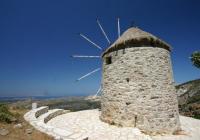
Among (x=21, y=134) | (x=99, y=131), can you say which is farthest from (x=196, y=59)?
(x=21, y=134)

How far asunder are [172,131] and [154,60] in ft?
14.4

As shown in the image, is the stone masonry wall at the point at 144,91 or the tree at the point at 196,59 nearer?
the stone masonry wall at the point at 144,91

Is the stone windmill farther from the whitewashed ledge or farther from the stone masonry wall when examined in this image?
the whitewashed ledge

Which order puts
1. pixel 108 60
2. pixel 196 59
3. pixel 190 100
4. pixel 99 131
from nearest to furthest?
pixel 99 131 → pixel 108 60 → pixel 196 59 → pixel 190 100

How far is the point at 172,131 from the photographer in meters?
10.8

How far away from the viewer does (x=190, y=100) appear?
31.5 metres

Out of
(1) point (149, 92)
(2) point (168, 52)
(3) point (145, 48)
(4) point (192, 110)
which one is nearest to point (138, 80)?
(1) point (149, 92)

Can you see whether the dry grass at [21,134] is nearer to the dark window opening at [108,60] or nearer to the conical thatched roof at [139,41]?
the dark window opening at [108,60]

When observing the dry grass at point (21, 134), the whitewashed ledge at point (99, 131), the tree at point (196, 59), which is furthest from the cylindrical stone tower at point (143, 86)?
the tree at point (196, 59)

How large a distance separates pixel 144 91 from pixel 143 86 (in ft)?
1.00

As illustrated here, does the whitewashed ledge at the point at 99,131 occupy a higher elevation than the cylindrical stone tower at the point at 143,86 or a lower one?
lower

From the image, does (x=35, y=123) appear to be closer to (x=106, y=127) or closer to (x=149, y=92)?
Result: (x=106, y=127)

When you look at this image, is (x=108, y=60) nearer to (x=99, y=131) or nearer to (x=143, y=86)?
(x=143, y=86)

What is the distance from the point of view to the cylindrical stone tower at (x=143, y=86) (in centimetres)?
1073
